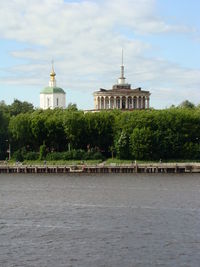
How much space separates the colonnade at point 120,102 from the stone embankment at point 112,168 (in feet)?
179

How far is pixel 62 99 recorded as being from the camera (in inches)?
6703

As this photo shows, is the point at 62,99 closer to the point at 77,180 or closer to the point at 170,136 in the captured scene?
the point at 170,136

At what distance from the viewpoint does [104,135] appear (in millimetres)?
119312

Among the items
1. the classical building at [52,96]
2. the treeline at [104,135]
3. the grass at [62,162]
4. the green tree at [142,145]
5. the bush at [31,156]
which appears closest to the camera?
the grass at [62,162]

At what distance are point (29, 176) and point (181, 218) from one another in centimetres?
4678

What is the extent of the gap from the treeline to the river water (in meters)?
27.1

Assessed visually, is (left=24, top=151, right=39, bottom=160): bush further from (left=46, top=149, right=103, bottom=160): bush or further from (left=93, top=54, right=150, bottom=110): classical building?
(left=93, top=54, right=150, bottom=110): classical building

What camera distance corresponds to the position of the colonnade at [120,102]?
160 m

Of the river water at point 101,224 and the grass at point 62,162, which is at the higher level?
the grass at point 62,162

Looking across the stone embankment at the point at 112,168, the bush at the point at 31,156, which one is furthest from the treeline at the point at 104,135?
the stone embankment at the point at 112,168

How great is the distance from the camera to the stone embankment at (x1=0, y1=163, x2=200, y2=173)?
10244 centimetres

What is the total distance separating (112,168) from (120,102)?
5644 cm

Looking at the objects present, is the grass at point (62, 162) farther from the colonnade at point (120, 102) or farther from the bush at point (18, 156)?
the colonnade at point (120, 102)

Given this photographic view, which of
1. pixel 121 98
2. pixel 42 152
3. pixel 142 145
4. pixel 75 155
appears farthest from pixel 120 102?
pixel 142 145
